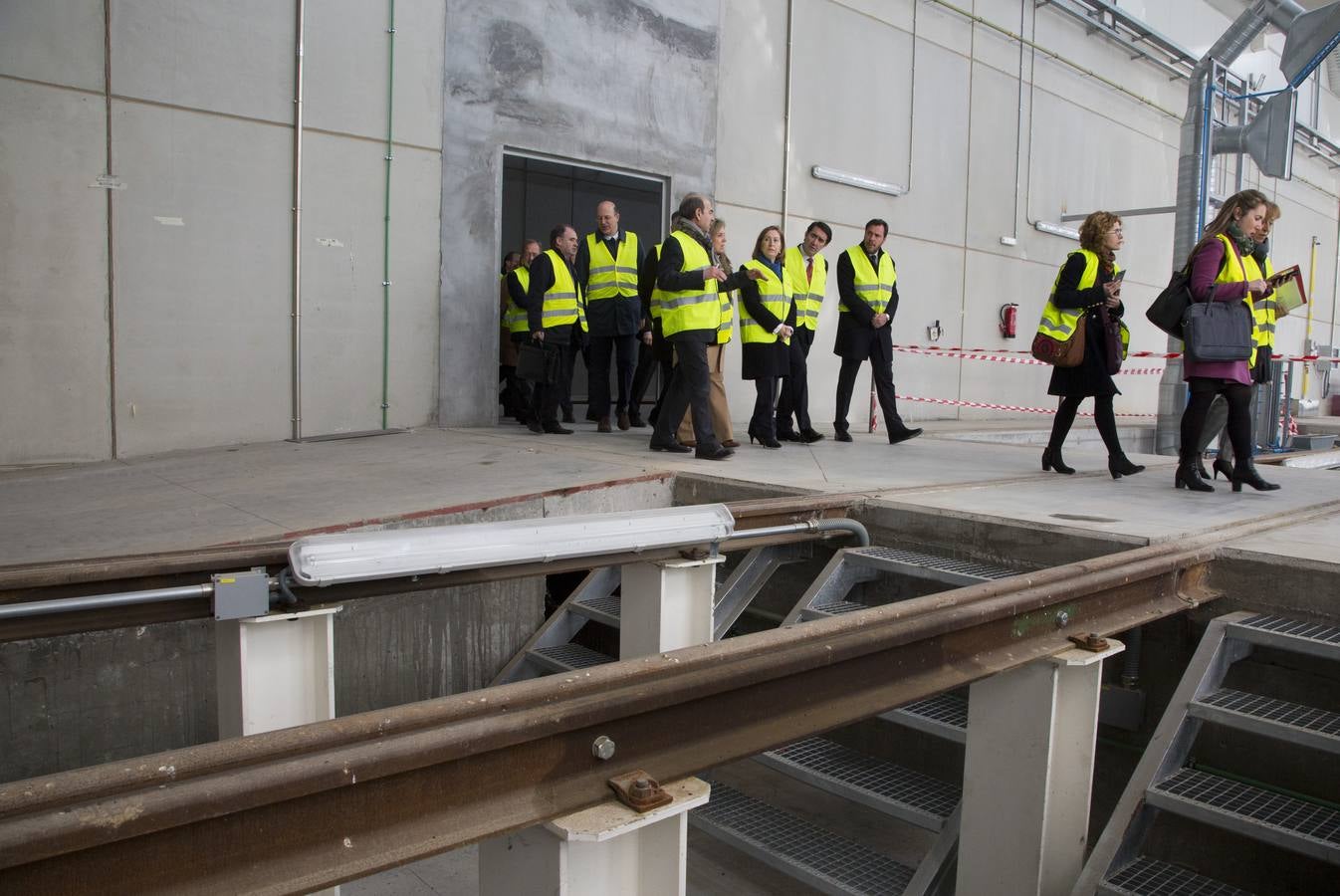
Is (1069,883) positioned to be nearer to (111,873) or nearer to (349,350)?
(111,873)

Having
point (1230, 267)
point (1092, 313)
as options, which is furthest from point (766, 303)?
point (1230, 267)

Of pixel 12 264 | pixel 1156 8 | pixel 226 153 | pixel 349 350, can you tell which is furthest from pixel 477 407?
pixel 1156 8

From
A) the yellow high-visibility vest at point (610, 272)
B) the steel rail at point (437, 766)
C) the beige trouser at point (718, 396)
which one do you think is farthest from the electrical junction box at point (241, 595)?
the yellow high-visibility vest at point (610, 272)

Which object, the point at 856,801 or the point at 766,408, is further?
the point at 766,408

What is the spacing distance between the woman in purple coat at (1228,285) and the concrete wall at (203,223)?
214 inches

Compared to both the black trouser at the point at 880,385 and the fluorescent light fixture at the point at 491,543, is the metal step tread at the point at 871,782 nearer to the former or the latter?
the fluorescent light fixture at the point at 491,543

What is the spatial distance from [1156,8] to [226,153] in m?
13.6

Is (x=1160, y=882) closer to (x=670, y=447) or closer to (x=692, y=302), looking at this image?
(x=692, y=302)

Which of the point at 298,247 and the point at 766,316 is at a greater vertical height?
the point at 298,247

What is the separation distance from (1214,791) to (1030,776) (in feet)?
2.11

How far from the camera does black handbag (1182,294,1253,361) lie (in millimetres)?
5094

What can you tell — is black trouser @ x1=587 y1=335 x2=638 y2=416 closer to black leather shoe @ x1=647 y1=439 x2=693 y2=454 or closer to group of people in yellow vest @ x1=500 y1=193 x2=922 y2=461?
group of people in yellow vest @ x1=500 y1=193 x2=922 y2=461

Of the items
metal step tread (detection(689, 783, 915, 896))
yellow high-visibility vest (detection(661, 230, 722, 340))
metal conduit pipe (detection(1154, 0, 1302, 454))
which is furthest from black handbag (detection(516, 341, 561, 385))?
metal conduit pipe (detection(1154, 0, 1302, 454))

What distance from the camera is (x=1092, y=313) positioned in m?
5.91
